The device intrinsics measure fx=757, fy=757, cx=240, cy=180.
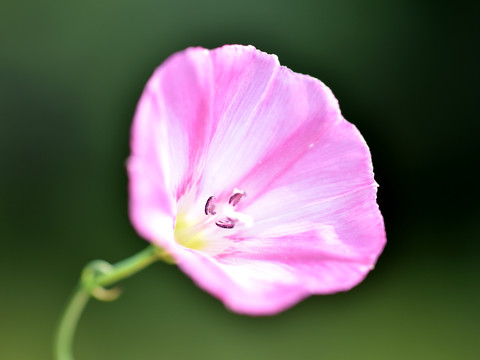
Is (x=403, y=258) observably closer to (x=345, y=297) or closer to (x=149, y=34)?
(x=345, y=297)

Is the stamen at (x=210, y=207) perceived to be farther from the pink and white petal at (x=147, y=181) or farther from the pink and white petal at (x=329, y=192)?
the pink and white petal at (x=147, y=181)

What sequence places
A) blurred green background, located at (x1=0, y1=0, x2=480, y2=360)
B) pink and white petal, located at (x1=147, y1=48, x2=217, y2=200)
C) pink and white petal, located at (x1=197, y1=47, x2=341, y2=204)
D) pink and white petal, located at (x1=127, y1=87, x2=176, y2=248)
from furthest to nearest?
1. blurred green background, located at (x1=0, y1=0, x2=480, y2=360)
2. pink and white petal, located at (x1=197, y1=47, x2=341, y2=204)
3. pink and white petal, located at (x1=147, y1=48, x2=217, y2=200)
4. pink and white petal, located at (x1=127, y1=87, x2=176, y2=248)

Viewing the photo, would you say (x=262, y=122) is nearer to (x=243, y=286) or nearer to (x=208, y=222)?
(x=208, y=222)

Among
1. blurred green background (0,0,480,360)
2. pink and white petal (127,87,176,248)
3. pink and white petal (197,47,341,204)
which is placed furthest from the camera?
blurred green background (0,0,480,360)

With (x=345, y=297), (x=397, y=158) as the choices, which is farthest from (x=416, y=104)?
(x=345, y=297)

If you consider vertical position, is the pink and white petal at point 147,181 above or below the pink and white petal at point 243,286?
above

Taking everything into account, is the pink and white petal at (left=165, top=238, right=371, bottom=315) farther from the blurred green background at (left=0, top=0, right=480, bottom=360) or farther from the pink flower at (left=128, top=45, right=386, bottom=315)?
the blurred green background at (left=0, top=0, right=480, bottom=360)

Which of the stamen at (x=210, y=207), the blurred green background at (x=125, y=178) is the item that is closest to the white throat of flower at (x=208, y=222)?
the stamen at (x=210, y=207)

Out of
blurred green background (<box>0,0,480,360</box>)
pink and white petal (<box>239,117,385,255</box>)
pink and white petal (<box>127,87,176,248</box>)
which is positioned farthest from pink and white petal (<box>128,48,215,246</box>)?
blurred green background (<box>0,0,480,360</box>)
